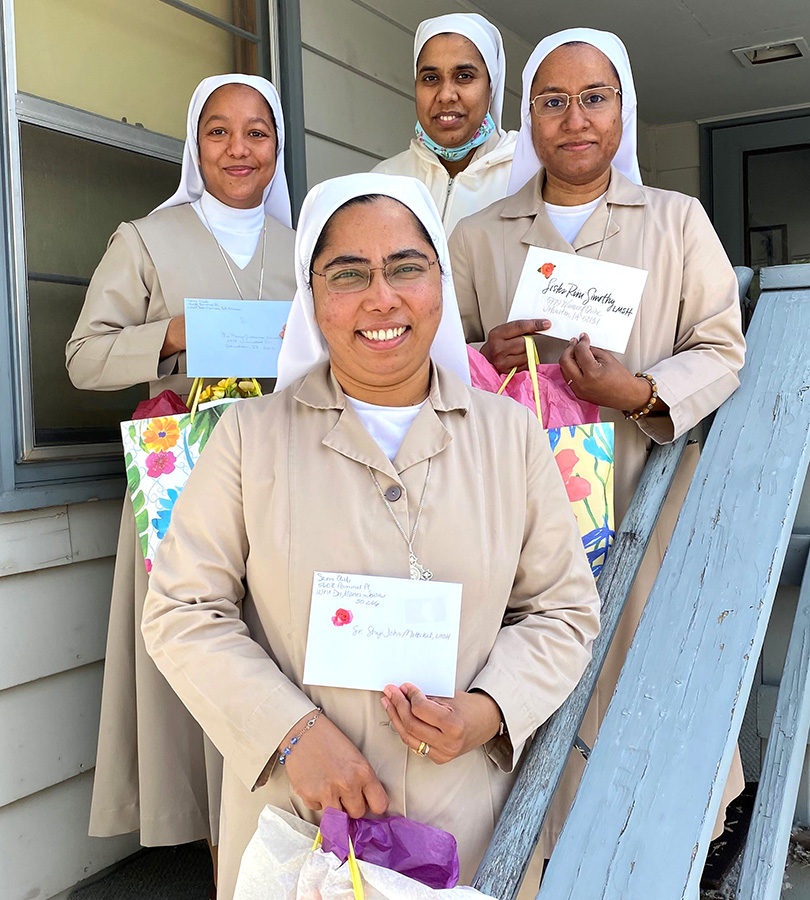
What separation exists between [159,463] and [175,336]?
14.3 inches

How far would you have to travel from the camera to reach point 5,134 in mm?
2340

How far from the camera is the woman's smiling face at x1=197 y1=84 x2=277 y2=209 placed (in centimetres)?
228

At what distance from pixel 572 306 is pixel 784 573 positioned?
30.6 inches

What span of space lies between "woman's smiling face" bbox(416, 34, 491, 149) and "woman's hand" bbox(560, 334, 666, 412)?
1.07m

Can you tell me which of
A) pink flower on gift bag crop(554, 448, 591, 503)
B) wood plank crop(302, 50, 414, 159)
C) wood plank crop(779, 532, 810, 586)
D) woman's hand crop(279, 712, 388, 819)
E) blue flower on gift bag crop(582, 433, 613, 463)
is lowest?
woman's hand crop(279, 712, 388, 819)

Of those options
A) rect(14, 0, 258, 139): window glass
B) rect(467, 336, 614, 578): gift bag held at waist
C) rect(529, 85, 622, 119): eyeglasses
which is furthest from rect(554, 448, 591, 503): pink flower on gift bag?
rect(14, 0, 258, 139): window glass

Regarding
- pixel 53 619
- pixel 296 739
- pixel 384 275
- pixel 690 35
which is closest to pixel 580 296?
pixel 384 275

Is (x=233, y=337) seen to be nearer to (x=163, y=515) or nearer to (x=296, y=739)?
(x=163, y=515)

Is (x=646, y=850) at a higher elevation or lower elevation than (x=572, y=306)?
lower

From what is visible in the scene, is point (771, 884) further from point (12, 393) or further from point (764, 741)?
point (12, 393)

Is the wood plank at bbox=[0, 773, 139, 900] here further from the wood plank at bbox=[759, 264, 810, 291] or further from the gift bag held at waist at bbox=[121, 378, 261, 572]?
the wood plank at bbox=[759, 264, 810, 291]

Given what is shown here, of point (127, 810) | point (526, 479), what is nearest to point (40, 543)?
point (127, 810)

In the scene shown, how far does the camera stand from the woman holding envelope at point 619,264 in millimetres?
1846

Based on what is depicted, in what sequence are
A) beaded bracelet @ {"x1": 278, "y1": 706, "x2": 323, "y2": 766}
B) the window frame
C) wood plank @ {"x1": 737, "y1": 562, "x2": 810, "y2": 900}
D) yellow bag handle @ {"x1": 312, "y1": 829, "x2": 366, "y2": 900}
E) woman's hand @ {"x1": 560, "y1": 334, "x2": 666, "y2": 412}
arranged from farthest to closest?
the window frame < woman's hand @ {"x1": 560, "y1": 334, "x2": 666, "y2": 412} < wood plank @ {"x1": 737, "y1": 562, "x2": 810, "y2": 900} < beaded bracelet @ {"x1": 278, "y1": 706, "x2": 323, "y2": 766} < yellow bag handle @ {"x1": 312, "y1": 829, "x2": 366, "y2": 900}
